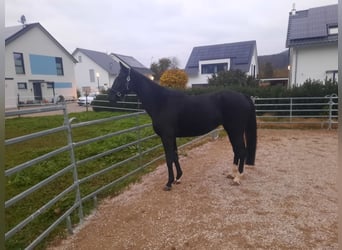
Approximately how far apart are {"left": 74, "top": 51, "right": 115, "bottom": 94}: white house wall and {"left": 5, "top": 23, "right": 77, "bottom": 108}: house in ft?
18.0

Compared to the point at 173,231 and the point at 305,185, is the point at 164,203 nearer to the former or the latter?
the point at 173,231

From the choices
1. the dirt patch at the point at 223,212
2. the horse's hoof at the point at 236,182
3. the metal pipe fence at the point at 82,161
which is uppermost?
the metal pipe fence at the point at 82,161

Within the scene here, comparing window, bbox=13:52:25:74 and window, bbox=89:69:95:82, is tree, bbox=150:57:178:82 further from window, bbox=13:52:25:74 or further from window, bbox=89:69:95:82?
window, bbox=13:52:25:74

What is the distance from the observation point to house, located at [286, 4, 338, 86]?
11328 mm

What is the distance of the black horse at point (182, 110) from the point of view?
10.3 feet

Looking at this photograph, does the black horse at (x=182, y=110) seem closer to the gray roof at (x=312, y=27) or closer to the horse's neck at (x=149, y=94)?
the horse's neck at (x=149, y=94)

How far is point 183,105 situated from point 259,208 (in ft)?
4.78

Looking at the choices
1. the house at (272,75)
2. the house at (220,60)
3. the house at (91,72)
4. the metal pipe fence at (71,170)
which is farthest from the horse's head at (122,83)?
the house at (91,72)

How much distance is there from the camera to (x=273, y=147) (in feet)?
17.1

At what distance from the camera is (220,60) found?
24.5 meters

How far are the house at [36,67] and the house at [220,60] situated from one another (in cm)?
1163

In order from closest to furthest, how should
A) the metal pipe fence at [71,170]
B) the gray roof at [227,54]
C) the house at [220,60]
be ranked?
the metal pipe fence at [71,170] → the gray roof at [227,54] → the house at [220,60]

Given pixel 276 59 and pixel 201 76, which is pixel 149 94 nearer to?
pixel 201 76

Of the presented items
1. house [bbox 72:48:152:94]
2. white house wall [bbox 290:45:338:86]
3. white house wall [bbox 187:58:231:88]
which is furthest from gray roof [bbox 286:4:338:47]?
house [bbox 72:48:152:94]
